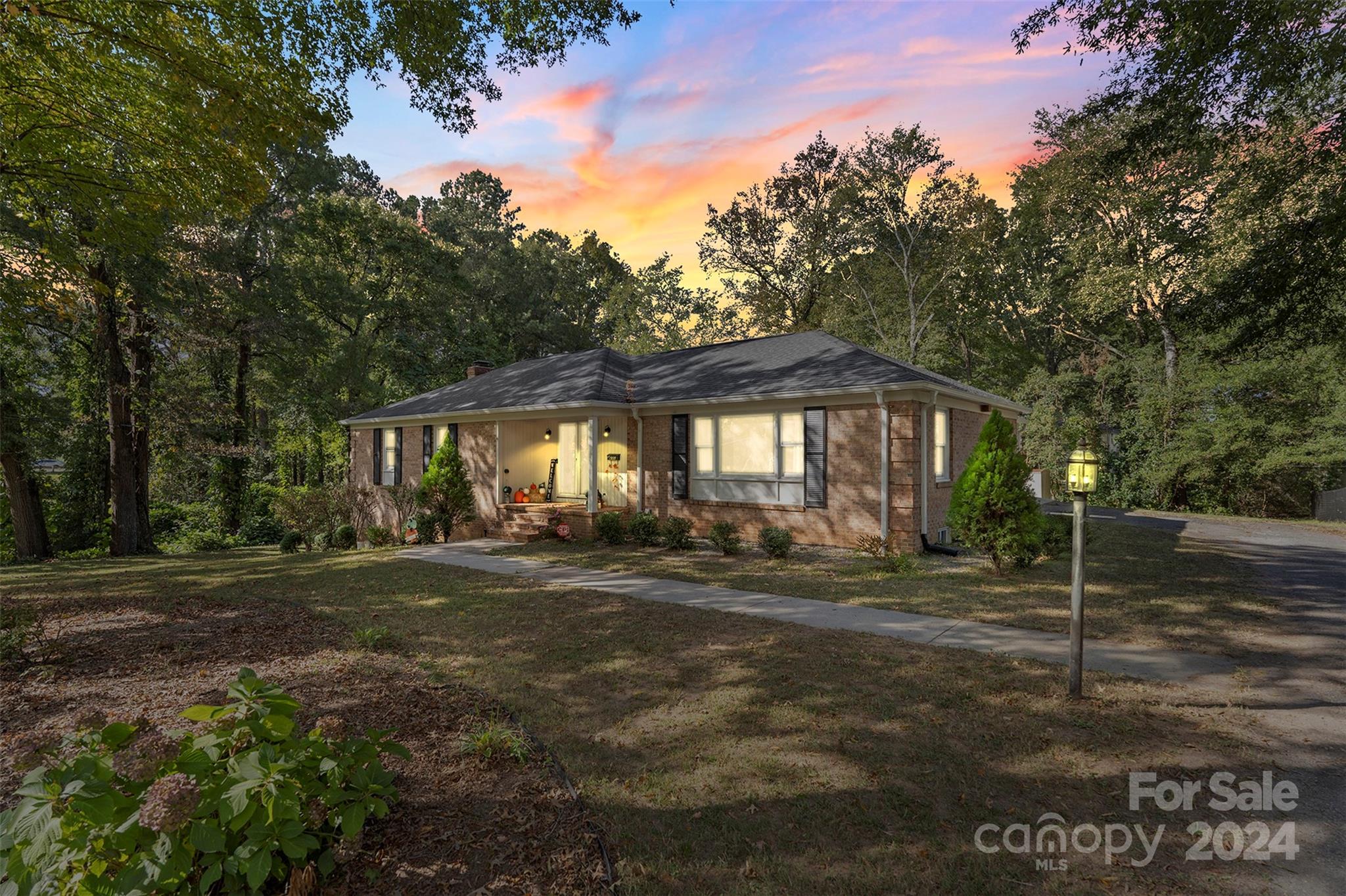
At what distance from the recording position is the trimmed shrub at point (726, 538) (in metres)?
11.8

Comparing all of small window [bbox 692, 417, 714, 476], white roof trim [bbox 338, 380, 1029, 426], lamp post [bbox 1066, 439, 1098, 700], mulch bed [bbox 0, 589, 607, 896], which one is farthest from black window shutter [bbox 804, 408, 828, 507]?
mulch bed [bbox 0, 589, 607, 896]

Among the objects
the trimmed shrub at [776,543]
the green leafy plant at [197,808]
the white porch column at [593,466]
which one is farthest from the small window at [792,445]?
the green leafy plant at [197,808]

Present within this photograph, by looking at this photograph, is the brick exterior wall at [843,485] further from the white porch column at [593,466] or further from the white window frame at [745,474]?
the white window frame at [745,474]

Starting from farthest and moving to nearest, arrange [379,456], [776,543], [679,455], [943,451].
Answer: [379,456] < [679,455] < [943,451] < [776,543]

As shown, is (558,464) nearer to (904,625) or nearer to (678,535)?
(678,535)

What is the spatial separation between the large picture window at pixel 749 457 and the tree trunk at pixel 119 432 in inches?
576

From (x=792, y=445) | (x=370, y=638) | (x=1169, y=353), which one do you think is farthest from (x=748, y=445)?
(x=1169, y=353)

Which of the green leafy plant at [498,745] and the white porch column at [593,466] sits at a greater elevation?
the white porch column at [593,466]

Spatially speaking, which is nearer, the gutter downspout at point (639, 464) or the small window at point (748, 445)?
the small window at point (748, 445)

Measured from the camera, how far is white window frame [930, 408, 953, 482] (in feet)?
44.1

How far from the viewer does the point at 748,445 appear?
13.4m

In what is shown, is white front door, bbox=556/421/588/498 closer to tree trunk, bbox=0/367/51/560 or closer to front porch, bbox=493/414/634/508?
front porch, bbox=493/414/634/508

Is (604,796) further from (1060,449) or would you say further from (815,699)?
(1060,449)

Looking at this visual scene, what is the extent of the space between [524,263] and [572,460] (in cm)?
2014
